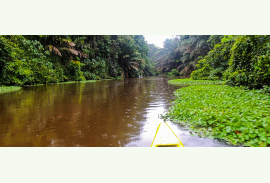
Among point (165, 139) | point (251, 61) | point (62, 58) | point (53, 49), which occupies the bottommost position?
point (165, 139)

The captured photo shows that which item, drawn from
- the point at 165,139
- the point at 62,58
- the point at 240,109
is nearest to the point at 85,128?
the point at 165,139

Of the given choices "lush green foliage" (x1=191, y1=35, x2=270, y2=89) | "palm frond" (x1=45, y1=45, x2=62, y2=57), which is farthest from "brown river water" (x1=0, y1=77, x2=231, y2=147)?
"palm frond" (x1=45, y1=45, x2=62, y2=57)

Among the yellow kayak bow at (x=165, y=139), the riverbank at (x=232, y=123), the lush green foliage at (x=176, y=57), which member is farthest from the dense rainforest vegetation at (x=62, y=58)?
the yellow kayak bow at (x=165, y=139)

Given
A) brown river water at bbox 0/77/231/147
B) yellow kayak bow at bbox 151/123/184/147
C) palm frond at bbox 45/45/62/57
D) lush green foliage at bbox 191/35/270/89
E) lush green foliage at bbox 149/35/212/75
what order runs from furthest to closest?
lush green foliage at bbox 149/35/212/75
palm frond at bbox 45/45/62/57
lush green foliage at bbox 191/35/270/89
brown river water at bbox 0/77/231/147
yellow kayak bow at bbox 151/123/184/147

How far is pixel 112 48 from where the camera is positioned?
102 ft

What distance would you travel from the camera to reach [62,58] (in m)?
21.0

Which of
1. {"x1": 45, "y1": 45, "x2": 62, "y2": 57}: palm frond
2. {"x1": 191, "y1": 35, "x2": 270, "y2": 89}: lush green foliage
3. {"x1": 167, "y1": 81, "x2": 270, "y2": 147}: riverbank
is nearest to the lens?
{"x1": 167, "y1": 81, "x2": 270, "y2": 147}: riverbank

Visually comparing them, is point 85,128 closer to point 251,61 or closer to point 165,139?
point 165,139

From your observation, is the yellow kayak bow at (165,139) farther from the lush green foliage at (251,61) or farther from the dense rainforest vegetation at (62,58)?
the dense rainforest vegetation at (62,58)

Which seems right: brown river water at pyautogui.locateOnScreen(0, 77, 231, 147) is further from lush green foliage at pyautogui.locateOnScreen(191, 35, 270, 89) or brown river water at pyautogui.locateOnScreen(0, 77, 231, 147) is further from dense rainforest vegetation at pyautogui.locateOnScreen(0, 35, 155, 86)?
dense rainforest vegetation at pyautogui.locateOnScreen(0, 35, 155, 86)

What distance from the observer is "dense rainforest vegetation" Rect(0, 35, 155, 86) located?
12297 millimetres

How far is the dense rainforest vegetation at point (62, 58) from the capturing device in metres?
12.3
